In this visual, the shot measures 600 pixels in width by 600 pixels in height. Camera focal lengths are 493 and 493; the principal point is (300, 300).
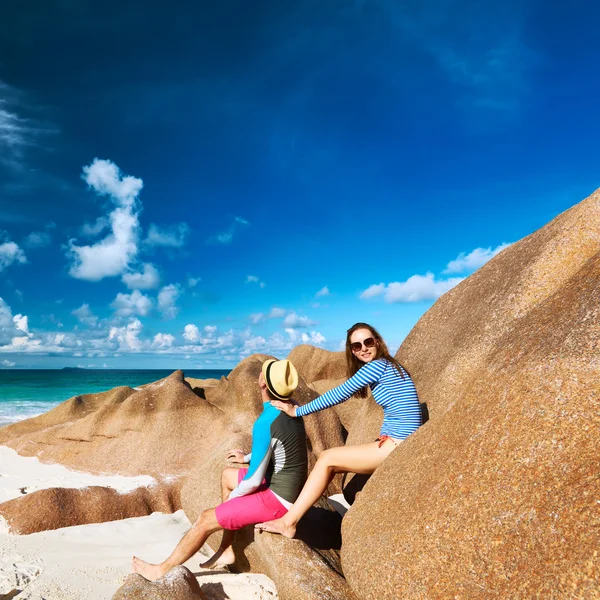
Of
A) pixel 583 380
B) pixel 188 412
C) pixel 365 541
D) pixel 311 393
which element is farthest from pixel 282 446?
pixel 188 412

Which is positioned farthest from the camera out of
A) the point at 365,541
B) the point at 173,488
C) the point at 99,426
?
the point at 99,426

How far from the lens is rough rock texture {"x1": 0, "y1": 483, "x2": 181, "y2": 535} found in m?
6.57

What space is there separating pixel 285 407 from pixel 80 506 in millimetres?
4366

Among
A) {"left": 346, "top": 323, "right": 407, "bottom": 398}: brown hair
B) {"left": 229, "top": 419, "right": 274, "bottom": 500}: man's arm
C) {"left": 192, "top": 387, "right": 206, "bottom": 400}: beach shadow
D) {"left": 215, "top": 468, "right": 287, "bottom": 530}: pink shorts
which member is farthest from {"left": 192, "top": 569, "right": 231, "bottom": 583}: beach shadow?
{"left": 192, "top": 387, "right": 206, "bottom": 400}: beach shadow

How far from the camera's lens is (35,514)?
6609mm

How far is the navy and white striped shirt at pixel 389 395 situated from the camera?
4.64 m

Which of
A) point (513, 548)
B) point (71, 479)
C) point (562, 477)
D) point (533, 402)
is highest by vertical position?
point (71, 479)

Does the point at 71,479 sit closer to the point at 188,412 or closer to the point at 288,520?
the point at 188,412

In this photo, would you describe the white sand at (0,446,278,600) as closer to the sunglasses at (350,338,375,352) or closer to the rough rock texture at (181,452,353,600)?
the rough rock texture at (181,452,353,600)

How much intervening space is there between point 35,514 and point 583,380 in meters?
6.81

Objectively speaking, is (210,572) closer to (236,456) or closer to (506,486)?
(236,456)

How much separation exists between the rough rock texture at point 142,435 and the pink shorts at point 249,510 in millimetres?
4679

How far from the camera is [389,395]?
4750 mm

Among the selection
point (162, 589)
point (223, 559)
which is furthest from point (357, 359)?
point (162, 589)
